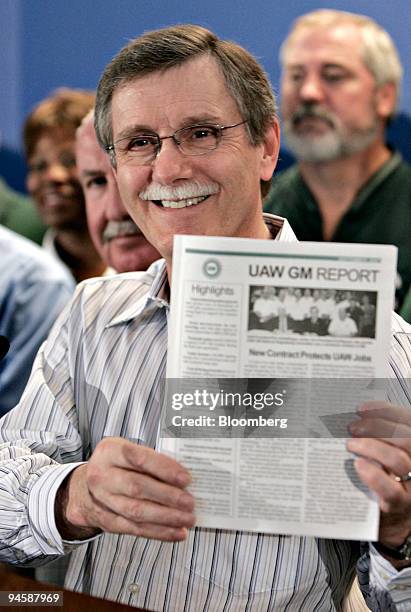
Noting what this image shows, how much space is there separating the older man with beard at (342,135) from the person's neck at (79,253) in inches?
40.4

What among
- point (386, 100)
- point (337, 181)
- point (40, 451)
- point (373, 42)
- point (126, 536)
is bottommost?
point (126, 536)

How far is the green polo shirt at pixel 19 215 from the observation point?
422 centimetres

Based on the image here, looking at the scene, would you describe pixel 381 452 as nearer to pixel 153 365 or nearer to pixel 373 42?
pixel 153 365

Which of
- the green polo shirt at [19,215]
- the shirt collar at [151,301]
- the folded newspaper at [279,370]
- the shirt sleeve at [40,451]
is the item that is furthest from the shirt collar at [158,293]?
the green polo shirt at [19,215]

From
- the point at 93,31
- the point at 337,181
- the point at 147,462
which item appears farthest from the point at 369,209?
the point at 147,462

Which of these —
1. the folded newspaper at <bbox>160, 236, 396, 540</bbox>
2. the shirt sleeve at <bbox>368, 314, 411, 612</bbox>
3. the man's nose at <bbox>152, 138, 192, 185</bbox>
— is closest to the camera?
the folded newspaper at <bbox>160, 236, 396, 540</bbox>

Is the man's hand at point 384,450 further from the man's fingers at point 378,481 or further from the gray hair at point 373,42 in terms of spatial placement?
the gray hair at point 373,42

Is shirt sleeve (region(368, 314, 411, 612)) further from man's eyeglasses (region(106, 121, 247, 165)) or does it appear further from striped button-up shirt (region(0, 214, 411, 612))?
man's eyeglasses (region(106, 121, 247, 165))

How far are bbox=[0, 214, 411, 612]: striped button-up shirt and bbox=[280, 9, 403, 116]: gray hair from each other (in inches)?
54.8

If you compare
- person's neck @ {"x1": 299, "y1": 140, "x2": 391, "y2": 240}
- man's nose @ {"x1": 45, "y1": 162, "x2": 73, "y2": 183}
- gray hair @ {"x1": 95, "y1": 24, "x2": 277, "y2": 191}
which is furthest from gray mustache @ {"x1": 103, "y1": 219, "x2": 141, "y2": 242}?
man's nose @ {"x1": 45, "y1": 162, "x2": 73, "y2": 183}

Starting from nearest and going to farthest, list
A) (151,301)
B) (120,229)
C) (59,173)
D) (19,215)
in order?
(151,301) → (120,229) → (59,173) → (19,215)

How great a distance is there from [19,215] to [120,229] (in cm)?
189

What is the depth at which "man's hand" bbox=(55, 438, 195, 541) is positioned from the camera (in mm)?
1258

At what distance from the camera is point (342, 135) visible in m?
3.18
